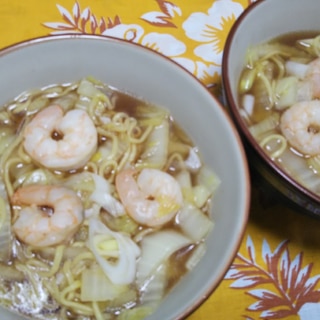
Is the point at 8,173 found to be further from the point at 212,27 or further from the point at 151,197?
the point at 212,27

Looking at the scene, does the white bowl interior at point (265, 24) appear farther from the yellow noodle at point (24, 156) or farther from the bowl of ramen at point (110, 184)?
the yellow noodle at point (24, 156)

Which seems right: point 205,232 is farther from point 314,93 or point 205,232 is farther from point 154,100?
point 314,93

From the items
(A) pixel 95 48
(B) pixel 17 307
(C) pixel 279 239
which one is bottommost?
(C) pixel 279 239

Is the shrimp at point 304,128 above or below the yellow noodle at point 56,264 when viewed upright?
above

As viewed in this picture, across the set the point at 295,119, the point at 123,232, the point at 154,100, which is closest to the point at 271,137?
the point at 295,119

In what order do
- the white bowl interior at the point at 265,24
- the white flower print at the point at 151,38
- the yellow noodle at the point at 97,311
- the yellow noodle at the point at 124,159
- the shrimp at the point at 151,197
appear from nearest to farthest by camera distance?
1. the yellow noodle at the point at 97,311
2. the shrimp at the point at 151,197
3. the yellow noodle at the point at 124,159
4. the white bowl interior at the point at 265,24
5. the white flower print at the point at 151,38

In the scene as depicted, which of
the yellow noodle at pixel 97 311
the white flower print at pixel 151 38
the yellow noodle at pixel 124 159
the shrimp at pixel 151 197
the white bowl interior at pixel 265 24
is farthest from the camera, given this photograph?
the white flower print at pixel 151 38

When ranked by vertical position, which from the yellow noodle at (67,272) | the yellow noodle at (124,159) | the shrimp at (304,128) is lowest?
the yellow noodle at (67,272)

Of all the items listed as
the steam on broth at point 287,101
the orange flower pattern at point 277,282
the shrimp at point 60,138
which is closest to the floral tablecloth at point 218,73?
the orange flower pattern at point 277,282

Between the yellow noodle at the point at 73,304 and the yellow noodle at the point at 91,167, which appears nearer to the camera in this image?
the yellow noodle at the point at 73,304
